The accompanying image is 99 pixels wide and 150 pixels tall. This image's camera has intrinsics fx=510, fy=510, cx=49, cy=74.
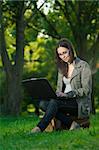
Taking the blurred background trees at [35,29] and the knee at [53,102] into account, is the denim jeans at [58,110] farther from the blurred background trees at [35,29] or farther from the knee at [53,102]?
the blurred background trees at [35,29]

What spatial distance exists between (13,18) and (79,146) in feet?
42.9

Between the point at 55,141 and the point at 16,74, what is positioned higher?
the point at 16,74

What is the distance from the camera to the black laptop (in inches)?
344

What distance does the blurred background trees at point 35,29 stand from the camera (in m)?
18.9

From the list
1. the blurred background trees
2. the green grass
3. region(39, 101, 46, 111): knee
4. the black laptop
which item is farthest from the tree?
the green grass

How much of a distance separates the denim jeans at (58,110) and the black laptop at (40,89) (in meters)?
0.11

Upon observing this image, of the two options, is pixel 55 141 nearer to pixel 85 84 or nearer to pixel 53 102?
pixel 53 102

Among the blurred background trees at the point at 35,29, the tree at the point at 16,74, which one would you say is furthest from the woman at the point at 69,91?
the tree at the point at 16,74

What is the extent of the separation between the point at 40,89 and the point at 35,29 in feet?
50.3

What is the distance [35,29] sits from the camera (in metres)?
24.0

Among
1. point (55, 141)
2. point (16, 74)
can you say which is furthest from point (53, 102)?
point (16, 74)

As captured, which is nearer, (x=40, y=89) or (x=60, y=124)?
(x=40, y=89)

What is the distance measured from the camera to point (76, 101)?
8.98 meters

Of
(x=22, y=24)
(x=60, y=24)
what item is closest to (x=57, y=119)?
(x=22, y=24)
